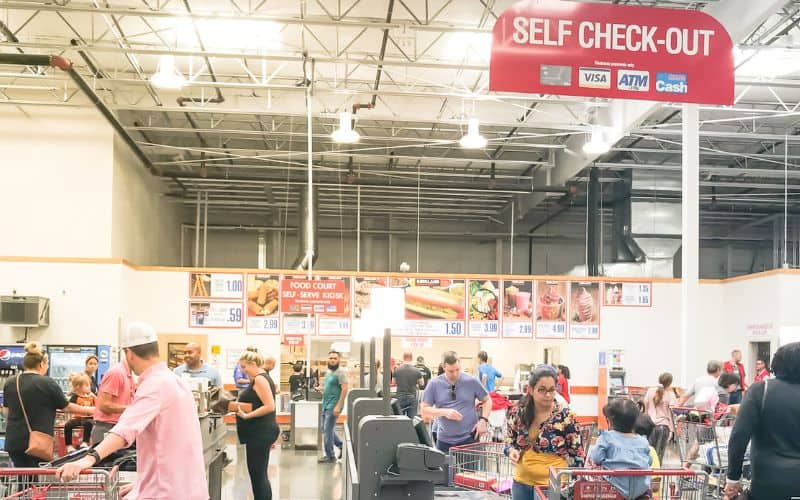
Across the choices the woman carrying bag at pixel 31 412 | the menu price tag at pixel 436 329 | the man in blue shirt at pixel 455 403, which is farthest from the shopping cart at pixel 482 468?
the menu price tag at pixel 436 329

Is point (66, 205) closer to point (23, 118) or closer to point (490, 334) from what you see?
point (23, 118)

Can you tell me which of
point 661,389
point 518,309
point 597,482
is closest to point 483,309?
point 518,309

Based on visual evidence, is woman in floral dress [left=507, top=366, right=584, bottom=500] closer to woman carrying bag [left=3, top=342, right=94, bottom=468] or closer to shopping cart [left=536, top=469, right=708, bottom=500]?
shopping cart [left=536, top=469, right=708, bottom=500]

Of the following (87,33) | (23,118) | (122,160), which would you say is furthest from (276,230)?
(87,33)

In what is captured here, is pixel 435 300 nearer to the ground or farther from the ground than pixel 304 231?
nearer to the ground


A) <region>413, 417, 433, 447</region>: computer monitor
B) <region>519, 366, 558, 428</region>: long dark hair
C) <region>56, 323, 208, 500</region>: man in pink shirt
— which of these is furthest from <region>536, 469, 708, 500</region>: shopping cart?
<region>56, 323, 208, 500</region>: man in pink shirt

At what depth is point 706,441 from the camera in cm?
861

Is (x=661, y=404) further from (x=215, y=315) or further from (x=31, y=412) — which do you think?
(x=215, y=315)

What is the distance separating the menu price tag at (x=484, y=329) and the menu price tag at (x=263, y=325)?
13.6 feet

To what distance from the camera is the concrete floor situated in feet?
31.0

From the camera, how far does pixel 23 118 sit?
16422mm

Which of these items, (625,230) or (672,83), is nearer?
(672,83)

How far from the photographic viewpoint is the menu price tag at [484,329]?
61.8ft

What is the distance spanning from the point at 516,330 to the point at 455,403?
11.3m
